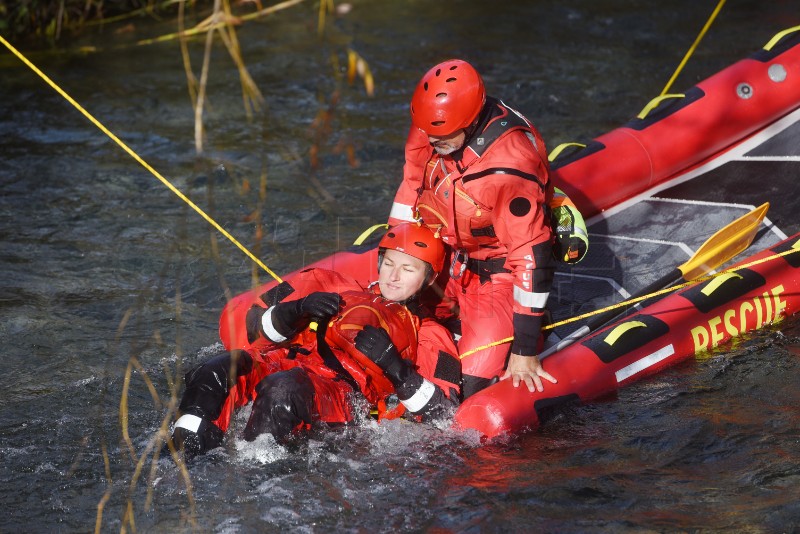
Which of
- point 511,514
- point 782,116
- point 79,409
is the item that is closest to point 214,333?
point 79,409

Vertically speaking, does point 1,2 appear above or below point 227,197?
above

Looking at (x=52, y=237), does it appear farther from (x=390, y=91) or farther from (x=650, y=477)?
(x=650, y=477)

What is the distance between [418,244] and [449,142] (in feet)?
1.42

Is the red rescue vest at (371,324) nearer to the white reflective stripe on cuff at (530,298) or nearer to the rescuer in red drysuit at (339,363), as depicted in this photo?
the rescuer in red drysuit at (339,363)

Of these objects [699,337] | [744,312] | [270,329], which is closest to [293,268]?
[270,329]

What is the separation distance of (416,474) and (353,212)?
2848 millimetres

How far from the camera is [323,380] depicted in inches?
152

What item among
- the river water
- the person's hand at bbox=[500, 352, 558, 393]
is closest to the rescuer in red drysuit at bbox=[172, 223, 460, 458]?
the river water

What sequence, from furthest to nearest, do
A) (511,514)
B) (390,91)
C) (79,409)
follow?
(390,91) → (79,409) → (511,514)

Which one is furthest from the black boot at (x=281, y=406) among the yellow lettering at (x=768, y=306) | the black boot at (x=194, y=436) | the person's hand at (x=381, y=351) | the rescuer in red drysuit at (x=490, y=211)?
the yellow lettering at (x=768, y=306)

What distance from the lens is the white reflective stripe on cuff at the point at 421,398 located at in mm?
3840

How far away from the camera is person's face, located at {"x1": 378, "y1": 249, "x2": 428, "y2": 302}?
4031mm

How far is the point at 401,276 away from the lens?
4035 millimetres

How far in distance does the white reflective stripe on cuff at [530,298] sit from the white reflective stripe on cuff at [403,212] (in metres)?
0.83
